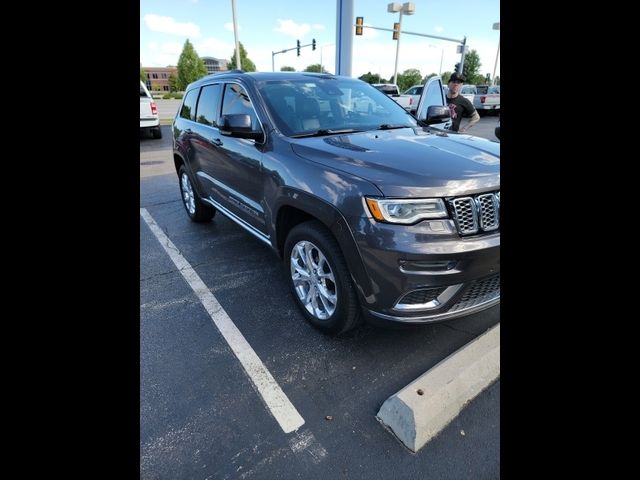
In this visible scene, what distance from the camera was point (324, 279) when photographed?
261 cm

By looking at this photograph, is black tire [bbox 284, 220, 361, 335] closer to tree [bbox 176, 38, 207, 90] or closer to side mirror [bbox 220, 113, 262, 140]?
side mirror [bbox 220, 113, 262, 140]

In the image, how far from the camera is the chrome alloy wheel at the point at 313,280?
2570 mm

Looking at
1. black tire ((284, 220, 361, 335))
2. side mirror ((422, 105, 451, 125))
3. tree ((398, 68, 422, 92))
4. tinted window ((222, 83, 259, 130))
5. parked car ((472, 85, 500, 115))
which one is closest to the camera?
black tire ((284, 220, 361, 335))

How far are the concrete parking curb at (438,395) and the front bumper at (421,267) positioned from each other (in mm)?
335

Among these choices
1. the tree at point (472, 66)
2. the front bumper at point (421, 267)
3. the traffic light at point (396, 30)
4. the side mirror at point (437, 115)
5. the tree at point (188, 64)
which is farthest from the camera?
the tree at point (188, 64)

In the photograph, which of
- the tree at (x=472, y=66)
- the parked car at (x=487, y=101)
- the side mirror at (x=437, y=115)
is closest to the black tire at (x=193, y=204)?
the side mirror at (x=437, y=115)

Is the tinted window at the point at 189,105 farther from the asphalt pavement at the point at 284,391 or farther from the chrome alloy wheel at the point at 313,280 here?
the chrome alloy wheel at the point at 313,280

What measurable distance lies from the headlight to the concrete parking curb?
91 cm

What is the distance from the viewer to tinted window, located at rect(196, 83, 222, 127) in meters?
3.99

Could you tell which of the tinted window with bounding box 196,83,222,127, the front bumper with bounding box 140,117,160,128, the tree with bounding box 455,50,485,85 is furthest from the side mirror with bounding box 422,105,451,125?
the tree with bounding box 455,50,485,85

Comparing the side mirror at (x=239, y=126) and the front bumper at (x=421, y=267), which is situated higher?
the side mirror at (x=239, y=126)
